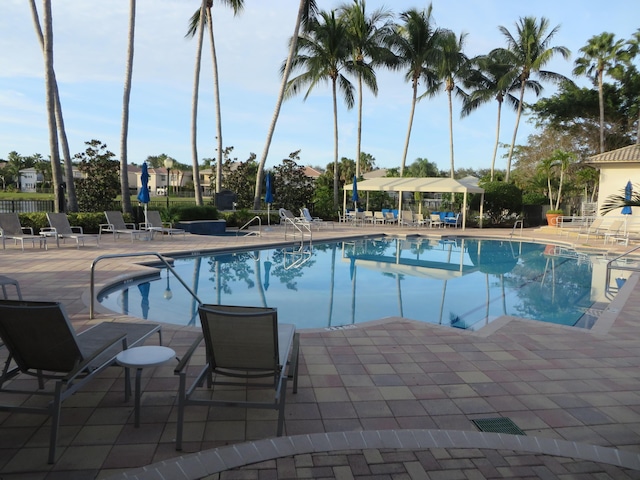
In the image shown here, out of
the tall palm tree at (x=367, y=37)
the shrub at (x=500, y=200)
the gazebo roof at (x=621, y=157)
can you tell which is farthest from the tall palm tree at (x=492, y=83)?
the gazebo roof at (x=621, y=157)

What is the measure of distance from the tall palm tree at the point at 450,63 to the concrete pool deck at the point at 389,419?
72.8 ft

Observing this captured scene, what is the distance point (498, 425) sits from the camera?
9.83 feet

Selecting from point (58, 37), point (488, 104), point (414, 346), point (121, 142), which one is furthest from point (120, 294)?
point (488, 104)

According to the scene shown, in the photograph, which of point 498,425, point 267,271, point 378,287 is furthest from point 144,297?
point 498,425

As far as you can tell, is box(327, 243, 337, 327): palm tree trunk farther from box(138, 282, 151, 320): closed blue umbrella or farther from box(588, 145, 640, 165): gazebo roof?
box(588, 145, 640, 165): gazebo roof

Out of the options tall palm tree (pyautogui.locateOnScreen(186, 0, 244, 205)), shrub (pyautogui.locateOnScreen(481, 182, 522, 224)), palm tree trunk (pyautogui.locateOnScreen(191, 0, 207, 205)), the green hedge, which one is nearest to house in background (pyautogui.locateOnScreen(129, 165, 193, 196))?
tall palm tree (pyautogui.locateOnScreen(186, 0, 244, 205))

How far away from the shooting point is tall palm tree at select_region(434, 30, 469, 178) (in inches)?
950

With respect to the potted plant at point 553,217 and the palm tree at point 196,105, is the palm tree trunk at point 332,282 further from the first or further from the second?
the potted plant at point 553,217

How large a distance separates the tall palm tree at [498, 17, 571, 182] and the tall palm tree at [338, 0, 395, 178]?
26.8 feet

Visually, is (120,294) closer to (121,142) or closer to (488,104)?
(121,142)

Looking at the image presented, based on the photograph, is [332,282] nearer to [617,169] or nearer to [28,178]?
[617,169]

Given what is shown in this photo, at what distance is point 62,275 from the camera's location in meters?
7.61

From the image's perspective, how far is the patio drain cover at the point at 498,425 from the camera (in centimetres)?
292

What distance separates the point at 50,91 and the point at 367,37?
52.1 feet
